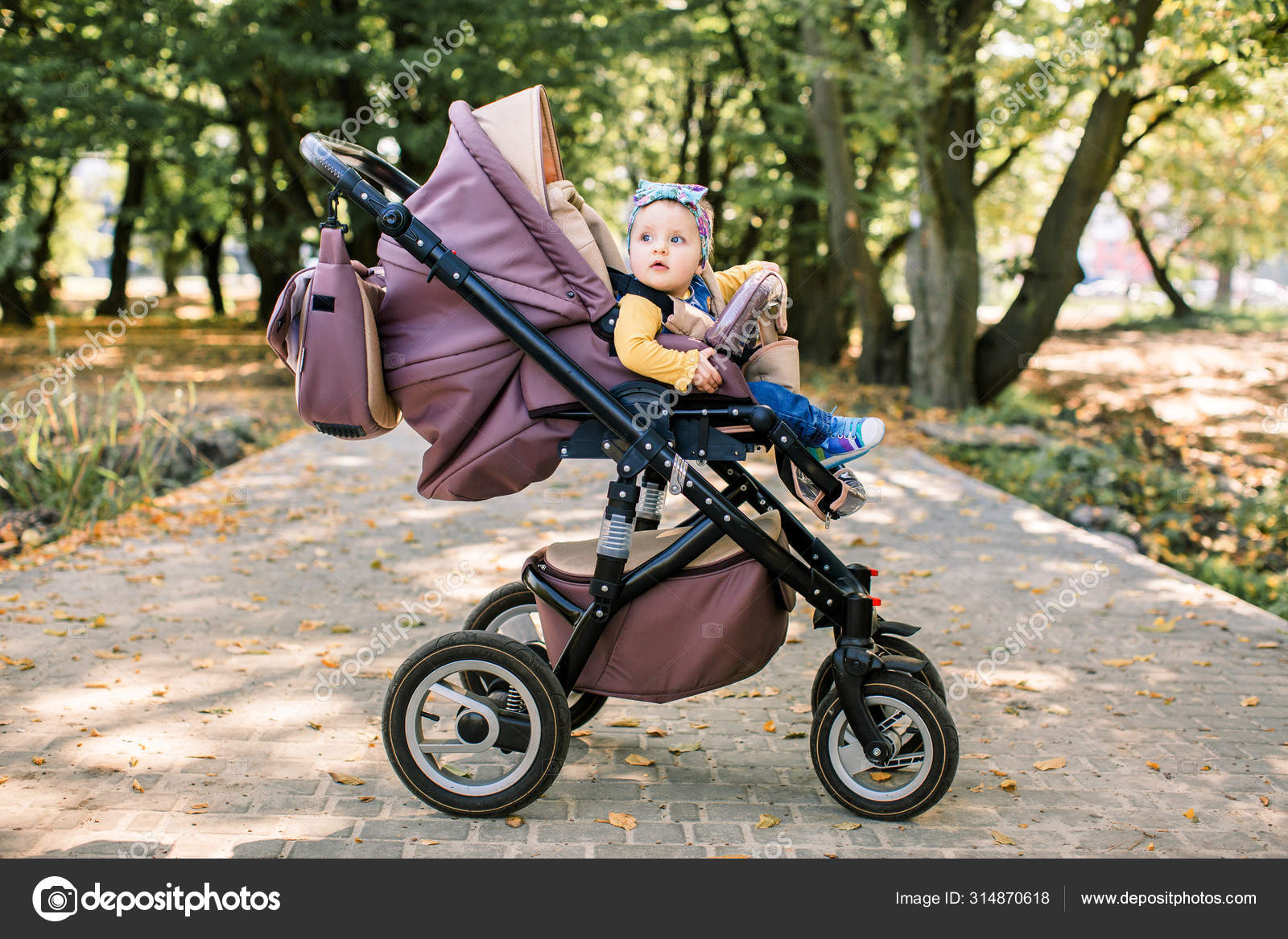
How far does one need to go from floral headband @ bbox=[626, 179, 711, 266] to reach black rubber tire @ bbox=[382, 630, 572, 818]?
128 centimetres

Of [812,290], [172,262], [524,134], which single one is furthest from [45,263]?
[524,134]

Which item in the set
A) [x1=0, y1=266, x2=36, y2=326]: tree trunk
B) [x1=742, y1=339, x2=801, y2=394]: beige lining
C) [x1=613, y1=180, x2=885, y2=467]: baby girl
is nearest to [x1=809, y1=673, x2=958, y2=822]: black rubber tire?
[x1=613, y1=180, x2=885, y2=467]: baby girl

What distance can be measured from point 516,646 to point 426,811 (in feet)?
2.02

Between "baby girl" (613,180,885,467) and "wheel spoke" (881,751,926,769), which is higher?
"baby girl" (613,180,885,467)

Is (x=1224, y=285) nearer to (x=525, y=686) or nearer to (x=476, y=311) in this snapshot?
(x=476, y=311)

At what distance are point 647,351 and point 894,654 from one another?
48.7 inches

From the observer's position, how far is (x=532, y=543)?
6.61 m

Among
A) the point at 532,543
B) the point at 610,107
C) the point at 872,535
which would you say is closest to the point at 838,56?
the point at 610,107

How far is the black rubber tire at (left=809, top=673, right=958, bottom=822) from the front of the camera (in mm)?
3213

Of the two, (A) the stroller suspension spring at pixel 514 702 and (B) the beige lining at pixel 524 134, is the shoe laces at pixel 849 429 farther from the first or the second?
(A) the stroller suspension spring at pixel 514 702

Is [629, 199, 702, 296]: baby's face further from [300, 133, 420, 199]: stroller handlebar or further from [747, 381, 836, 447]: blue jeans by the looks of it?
[300, 133, 420, 199]: stroller handlebar

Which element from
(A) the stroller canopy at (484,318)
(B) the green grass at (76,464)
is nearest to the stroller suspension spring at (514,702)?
(A) the stroller canopy at (484,318)

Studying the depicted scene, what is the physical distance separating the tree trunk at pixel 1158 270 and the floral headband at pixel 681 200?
2274cm

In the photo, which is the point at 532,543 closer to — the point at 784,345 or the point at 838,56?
the point at 784,345
